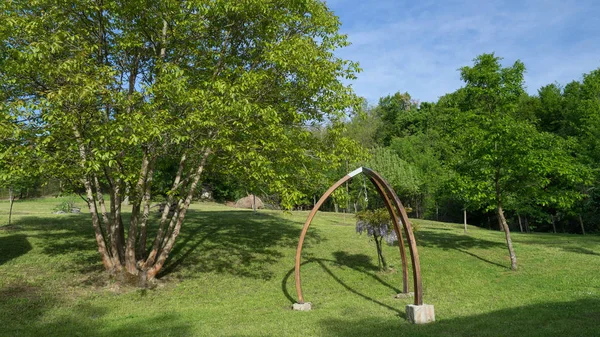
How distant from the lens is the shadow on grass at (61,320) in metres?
9.59

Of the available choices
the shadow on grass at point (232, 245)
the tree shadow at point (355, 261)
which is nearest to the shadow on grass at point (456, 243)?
the tree shadow at point (355, 261)

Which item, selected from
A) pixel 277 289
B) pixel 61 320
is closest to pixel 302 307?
pixel 277 289

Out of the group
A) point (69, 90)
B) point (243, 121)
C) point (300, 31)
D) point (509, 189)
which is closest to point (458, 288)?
point (509, 189)

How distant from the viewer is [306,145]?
15.4 meters

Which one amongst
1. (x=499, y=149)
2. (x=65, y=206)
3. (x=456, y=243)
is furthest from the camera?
(x=65, y=206)

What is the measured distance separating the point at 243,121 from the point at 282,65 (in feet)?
6.79

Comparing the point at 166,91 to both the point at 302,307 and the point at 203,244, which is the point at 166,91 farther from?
the point at 203,244

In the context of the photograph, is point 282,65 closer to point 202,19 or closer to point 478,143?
point 202,19

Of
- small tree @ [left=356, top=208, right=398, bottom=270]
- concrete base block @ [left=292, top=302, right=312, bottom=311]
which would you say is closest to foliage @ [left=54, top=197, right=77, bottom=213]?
small tree @ [left=356, top=208, right=398, bottom=270]

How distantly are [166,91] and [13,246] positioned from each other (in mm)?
10218

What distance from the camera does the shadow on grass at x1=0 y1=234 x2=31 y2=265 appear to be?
15.4 meters

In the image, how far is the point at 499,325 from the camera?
875 centimetres

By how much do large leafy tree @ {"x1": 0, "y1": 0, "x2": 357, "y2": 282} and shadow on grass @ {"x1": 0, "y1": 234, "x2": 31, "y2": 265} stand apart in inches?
164

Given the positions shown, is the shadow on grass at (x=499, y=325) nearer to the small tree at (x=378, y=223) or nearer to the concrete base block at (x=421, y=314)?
the concrete base block at (x=421, y=314)
